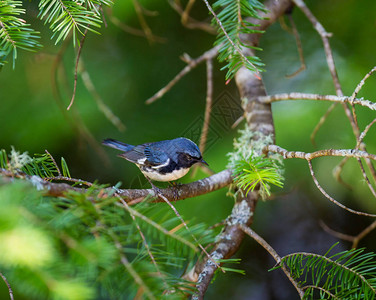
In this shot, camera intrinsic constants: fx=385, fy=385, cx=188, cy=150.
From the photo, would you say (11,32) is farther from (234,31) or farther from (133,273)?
(133,273)

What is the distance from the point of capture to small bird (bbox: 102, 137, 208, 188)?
2.20m

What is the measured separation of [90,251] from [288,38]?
2.72 m

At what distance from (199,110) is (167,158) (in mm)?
697

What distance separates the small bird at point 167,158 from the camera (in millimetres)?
2195

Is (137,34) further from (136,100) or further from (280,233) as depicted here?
(280,233)

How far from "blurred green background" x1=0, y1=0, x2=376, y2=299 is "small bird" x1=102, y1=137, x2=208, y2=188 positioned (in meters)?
0.31

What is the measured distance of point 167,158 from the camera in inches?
89.9

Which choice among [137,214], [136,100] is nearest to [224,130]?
[136,100]

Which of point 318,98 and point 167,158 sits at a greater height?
point 318,98

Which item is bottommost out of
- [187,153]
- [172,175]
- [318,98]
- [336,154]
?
[172,175]

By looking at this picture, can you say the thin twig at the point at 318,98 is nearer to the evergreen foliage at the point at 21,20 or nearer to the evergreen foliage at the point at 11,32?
the evergreen foliage at the point at 21,20

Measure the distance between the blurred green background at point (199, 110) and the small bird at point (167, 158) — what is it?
1.02 feet

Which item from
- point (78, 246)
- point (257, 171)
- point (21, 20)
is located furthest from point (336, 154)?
point (21, 20)

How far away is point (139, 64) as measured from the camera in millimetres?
2922
